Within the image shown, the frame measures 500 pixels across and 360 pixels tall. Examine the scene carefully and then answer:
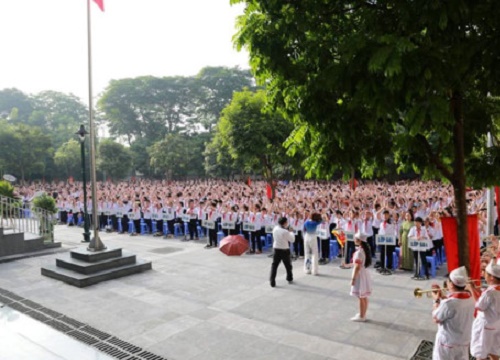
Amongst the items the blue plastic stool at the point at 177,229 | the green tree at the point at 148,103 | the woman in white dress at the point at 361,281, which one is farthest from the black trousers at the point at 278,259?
the green tree at the point at 148,103

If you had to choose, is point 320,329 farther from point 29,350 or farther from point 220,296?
point 29,350

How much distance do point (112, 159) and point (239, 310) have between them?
138ft

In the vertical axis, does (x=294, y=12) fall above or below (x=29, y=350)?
above

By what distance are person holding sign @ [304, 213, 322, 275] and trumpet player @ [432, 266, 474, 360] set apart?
237 inches

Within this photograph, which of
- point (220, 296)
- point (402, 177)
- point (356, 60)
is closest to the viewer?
point (356, 60)

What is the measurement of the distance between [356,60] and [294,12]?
132cm

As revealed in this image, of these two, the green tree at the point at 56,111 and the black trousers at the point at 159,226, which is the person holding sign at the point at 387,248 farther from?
the green tree at the point at 56,111

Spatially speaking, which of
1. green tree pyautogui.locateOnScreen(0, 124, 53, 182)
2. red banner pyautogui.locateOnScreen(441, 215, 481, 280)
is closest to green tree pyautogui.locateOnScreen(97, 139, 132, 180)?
green tree pyautogui.locateOnScreen(0, 124, 53, 182)

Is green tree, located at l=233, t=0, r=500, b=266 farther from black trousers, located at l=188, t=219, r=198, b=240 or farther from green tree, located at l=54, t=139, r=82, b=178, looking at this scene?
green tree, located at l=54, t=139, r=82, b=178

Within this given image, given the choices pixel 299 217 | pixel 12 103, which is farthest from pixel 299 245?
pixel 12 103

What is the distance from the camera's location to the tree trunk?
17.4 ft

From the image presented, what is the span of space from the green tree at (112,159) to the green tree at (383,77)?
4310 centimetres

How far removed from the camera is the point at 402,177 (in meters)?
42.9

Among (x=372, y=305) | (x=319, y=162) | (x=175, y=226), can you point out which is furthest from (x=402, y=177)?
(x=319, y=162)
